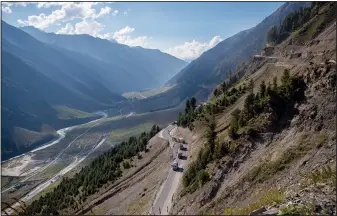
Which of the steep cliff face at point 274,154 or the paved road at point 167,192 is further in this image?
the paved road at point 167,192

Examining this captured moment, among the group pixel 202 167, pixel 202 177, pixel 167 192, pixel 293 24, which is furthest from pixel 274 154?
pixel 293 24

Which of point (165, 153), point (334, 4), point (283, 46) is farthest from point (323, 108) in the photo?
point (334, 4)

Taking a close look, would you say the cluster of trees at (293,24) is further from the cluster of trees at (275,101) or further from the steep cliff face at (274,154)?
the cluster of trees at (275,101)

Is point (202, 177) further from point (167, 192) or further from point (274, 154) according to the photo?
point (274, 154)

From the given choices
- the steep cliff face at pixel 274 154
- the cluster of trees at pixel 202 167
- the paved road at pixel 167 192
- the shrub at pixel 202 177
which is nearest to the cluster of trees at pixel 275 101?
the steep cliff face at pixel 274 154

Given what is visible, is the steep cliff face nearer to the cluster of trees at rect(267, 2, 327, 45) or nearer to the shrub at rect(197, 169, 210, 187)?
the shrub at rect(197, 169, 210, 187)

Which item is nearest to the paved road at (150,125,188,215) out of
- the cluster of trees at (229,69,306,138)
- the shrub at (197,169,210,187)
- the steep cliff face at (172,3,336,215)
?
the steep cliff face at (172,3,336,215)

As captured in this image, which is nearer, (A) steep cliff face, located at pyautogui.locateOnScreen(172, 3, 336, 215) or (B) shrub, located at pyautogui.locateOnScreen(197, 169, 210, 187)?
(A) steep cliff face, located at pyautogui.locateOnScreen(172, 3, 336, 215)

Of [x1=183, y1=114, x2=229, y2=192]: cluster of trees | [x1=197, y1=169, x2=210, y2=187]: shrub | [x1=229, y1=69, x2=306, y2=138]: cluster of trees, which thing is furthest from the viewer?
[x1=229, y1=69, x2=306, y2=138]: cluster of trees
